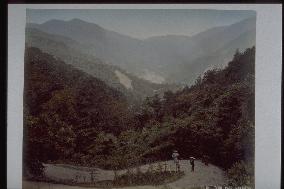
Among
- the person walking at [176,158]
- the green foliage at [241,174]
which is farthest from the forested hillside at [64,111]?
the green foliage at [241,174]

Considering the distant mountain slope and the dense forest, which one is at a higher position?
the distant mountain slope

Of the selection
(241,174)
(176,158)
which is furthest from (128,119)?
(241,174)

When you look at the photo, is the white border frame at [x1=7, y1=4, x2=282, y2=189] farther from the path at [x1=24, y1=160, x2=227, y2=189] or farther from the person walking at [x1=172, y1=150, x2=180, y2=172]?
the person walking at [x1=172, y1=150, x2=180, y2=172]

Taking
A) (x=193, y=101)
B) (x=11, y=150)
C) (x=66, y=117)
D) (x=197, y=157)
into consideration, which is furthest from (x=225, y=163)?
(x=11, y=150)

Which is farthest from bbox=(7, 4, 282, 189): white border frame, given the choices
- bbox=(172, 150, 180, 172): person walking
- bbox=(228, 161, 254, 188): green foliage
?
bbox=(172, 150, 180, 172): person walking

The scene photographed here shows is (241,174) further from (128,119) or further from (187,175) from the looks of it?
(128,119)
